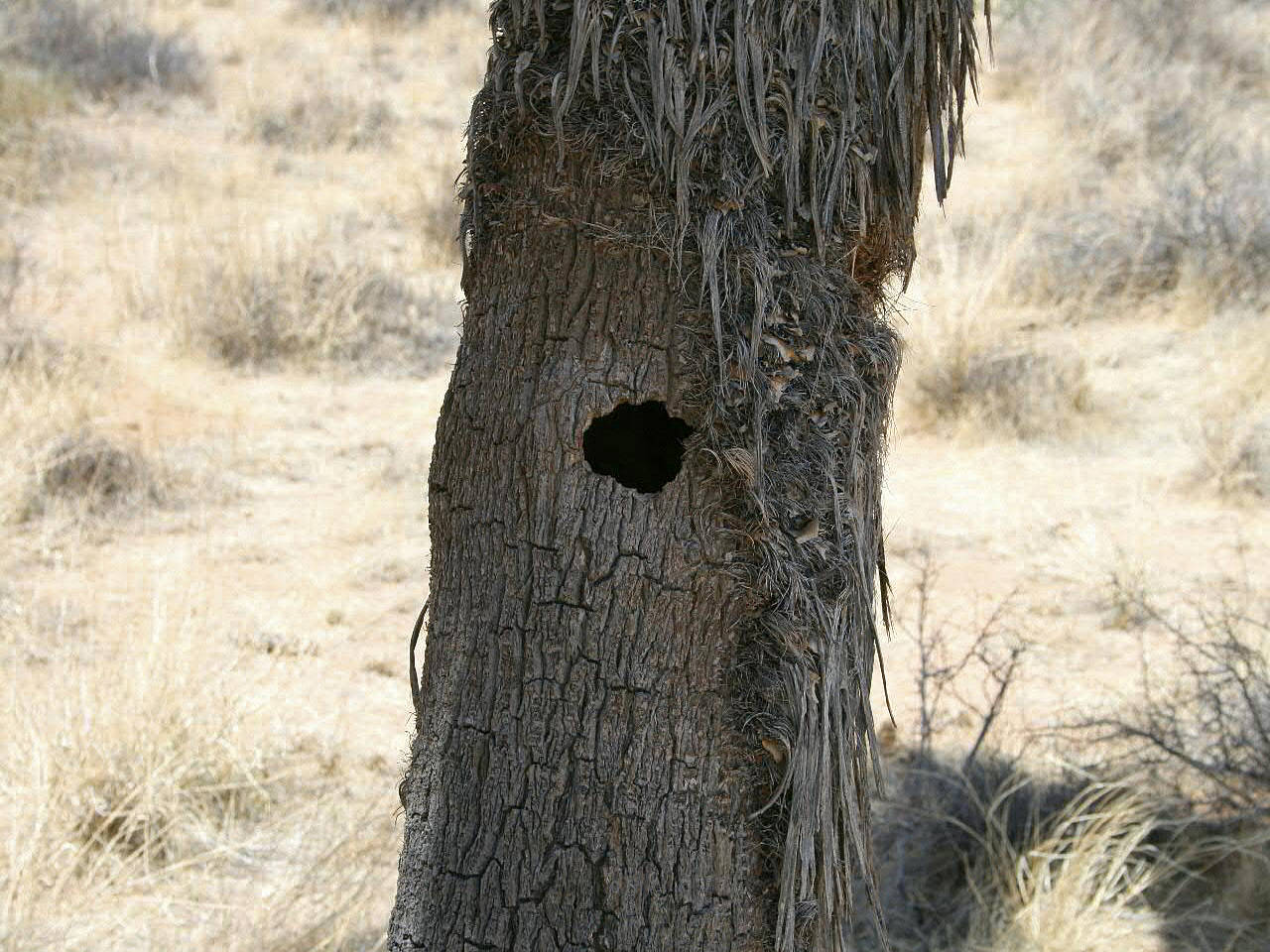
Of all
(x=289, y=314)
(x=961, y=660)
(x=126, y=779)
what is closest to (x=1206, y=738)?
(x=961, y=660)

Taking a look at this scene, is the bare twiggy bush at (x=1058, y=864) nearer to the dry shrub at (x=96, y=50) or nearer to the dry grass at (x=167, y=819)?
the dry grass at (x=167, y=819)

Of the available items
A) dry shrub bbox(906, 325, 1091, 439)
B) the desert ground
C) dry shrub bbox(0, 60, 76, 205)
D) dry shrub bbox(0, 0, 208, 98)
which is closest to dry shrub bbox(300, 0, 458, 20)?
dry shrub bbox(0, 0, 208, 98)

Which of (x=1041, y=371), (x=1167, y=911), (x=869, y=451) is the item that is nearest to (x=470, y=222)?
(x=869, y=451)

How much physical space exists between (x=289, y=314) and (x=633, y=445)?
20.6ft

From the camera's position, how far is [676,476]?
2.00m

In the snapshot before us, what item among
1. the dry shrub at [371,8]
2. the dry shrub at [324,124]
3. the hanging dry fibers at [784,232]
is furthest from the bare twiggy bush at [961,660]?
the dry shrub at [371,8]

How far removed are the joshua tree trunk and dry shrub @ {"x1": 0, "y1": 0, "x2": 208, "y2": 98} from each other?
11.1 meters

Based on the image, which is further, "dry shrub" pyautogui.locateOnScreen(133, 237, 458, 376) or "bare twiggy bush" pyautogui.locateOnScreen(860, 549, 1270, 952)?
"dry shrub" pyautogui.locateOnScreen(133, 237, 458, 376)

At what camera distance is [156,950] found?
3.16 metres

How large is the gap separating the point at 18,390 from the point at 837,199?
5557 millimetres

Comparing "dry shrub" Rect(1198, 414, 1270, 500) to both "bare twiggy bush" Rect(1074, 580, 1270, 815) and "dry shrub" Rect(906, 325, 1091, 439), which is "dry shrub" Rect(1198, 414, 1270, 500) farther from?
"bare twiggy bush" Rect(1074, 580, 1270, 815)

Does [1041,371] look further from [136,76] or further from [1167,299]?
[136,76]

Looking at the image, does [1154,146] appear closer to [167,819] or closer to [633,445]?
[167,819]

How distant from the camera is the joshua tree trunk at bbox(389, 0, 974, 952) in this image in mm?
1888
